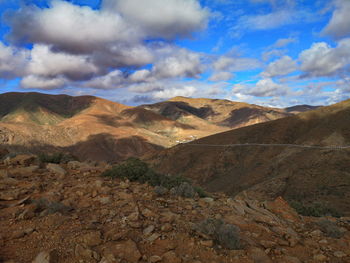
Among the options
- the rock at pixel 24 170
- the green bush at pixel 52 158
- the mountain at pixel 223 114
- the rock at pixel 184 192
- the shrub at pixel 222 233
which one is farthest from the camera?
the mountain at pixel 223 114

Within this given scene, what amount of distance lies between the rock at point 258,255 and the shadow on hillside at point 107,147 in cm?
6086

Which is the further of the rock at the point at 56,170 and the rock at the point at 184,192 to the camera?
the rock at the point at 56,170

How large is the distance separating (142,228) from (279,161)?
29.1 m

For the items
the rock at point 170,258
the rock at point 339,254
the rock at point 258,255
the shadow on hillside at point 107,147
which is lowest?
the shadow on hillside at point 107,147

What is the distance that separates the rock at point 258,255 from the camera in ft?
12.8

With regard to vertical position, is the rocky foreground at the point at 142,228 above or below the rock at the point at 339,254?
above

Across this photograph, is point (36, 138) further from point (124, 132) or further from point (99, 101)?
point (99, 101)

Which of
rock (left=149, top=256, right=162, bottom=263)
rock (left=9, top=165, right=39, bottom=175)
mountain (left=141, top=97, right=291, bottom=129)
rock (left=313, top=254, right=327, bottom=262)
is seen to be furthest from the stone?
mountain (left=141, top=97, right=291, bottom=129)

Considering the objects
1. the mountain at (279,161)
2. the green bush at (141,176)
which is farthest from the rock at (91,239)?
the mountain at (279,161)

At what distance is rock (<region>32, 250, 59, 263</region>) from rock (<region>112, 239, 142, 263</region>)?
2.55 feet

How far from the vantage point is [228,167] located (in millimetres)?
34875

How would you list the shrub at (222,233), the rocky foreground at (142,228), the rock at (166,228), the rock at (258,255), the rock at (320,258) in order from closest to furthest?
the rocky foreground at (142,228), the rock at (258,255), the shrub at (222,233), the rock at (320,258), the rock at (166,228)

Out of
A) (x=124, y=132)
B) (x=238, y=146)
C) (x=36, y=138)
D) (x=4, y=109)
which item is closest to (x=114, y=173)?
(x=238, y=146)

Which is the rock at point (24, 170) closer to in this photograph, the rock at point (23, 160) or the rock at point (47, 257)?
the rock at point (23, 160)
